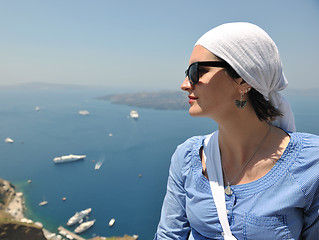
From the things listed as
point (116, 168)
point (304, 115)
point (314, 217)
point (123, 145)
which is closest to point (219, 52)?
point (314, 217)

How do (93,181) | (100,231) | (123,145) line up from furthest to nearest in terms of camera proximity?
(123,145), (93,181), (100,231)

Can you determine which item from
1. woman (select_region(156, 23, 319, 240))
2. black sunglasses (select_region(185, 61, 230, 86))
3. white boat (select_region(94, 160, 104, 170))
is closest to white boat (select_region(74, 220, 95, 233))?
white boat (select_region(94, 160, 104, 170))

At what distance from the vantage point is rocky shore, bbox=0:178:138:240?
26.9ft

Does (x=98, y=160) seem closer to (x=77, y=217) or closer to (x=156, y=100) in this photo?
(x=77, y=217)

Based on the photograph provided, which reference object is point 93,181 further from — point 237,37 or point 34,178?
point 237,37

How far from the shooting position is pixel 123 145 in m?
21.5

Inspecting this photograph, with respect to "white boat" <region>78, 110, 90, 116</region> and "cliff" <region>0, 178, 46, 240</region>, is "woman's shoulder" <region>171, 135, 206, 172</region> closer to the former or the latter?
"cliff" <region>0, 178, 46, 240</region>

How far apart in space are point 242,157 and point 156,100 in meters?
37.4

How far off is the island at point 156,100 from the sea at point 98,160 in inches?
117

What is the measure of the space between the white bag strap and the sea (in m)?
13.4

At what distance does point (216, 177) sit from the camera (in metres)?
0.52

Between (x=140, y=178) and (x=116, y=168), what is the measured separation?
8.41 feet

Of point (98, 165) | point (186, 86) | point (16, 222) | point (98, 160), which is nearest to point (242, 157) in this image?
point (186, 86)

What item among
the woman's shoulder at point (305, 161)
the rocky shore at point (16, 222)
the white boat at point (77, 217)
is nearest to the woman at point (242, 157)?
the woman's shoulder at point (305, 161)
